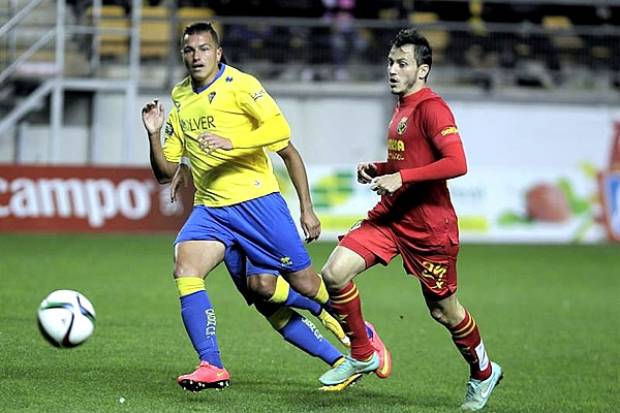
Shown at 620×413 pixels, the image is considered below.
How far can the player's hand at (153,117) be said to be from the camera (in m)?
7.36

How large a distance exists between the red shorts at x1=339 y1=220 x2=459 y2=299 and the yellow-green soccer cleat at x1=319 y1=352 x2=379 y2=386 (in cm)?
54

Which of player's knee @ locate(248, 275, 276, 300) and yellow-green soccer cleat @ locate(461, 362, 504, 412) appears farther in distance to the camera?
player's knee @ locate(248, 275, 276, 300)

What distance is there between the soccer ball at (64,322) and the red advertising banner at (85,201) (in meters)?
13.0

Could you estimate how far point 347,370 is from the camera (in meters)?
7.41

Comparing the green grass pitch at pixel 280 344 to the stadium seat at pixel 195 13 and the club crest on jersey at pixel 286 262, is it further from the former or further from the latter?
the stadium seat at pixel 195 13

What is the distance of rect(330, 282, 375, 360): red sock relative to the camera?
7285 millimetres

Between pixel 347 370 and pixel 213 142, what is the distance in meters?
1.55

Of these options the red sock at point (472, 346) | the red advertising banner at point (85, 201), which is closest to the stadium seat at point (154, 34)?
the red advertising banner at point (85, 201)

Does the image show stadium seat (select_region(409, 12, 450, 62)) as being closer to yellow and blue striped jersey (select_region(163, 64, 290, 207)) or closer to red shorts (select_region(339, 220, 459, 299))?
yellow and blue striped jersey (select_region(163, 64, 290, 207))

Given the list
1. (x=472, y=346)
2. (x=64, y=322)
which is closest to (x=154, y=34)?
(x=472, y=346)

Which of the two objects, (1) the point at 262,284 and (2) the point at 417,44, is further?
(1) the point at 262,284

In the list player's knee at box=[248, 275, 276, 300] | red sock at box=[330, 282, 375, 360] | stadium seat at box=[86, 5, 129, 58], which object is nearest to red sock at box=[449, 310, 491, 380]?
red sock at box=[330, 282, 375, 360]

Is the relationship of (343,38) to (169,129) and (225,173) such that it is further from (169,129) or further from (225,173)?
(225,173)

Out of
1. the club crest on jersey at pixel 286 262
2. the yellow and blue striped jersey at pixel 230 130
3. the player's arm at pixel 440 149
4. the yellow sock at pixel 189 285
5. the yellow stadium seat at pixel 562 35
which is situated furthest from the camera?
the yellow stadium seat at pixel 562 35
